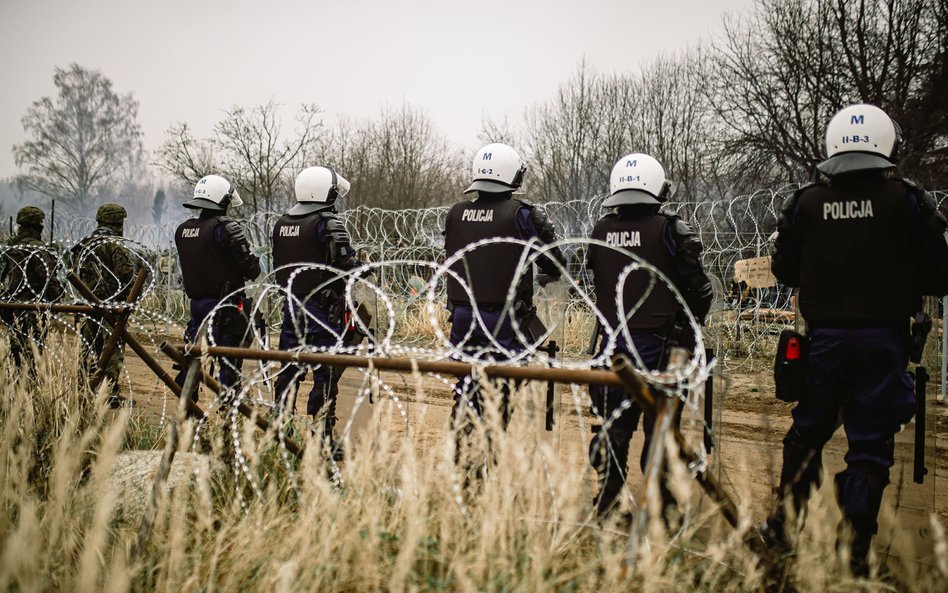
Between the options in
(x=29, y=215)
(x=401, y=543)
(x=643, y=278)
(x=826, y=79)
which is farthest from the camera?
(x=826, y=79)

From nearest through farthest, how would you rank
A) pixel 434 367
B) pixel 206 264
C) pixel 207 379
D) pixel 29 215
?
pixel 434 367, pixel 207 379, pixel 206 264, pixel 29 215

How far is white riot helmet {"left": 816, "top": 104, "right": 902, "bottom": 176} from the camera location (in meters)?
2.90

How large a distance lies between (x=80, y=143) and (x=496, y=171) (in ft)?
138

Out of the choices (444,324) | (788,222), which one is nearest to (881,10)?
(444,324)

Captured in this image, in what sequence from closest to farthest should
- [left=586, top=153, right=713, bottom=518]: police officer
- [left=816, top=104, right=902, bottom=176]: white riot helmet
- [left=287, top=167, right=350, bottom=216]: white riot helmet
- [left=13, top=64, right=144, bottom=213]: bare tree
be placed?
[left=816, top=104, right=902, bottom=176]: white riot helmet < [left=586, top=153, right=713, bottom=518]: police officer < [left=287, top=167, right=350, bottom=216]: white riot helmet < [left=13, top=64, right=144, bottom=213]: bare tree

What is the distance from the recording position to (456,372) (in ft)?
6.68

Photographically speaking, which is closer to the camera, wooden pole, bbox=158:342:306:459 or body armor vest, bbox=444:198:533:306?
wooden pole, bbox=158:342:306:459

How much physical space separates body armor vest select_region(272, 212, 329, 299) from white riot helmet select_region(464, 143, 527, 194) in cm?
118

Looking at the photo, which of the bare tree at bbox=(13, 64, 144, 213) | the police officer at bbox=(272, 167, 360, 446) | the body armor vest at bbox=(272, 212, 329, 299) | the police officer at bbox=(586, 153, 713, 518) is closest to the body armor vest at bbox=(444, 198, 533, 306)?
the police officer at bbox=(586, 153, 713, 518)

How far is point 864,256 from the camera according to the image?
2.86m

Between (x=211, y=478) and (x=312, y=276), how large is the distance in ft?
6.39

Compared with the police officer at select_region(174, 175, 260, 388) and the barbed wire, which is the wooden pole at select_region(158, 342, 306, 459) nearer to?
the barbed wire

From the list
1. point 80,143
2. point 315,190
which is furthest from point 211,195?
point 80,143

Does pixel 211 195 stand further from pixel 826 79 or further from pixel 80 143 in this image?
pixel 80 143
